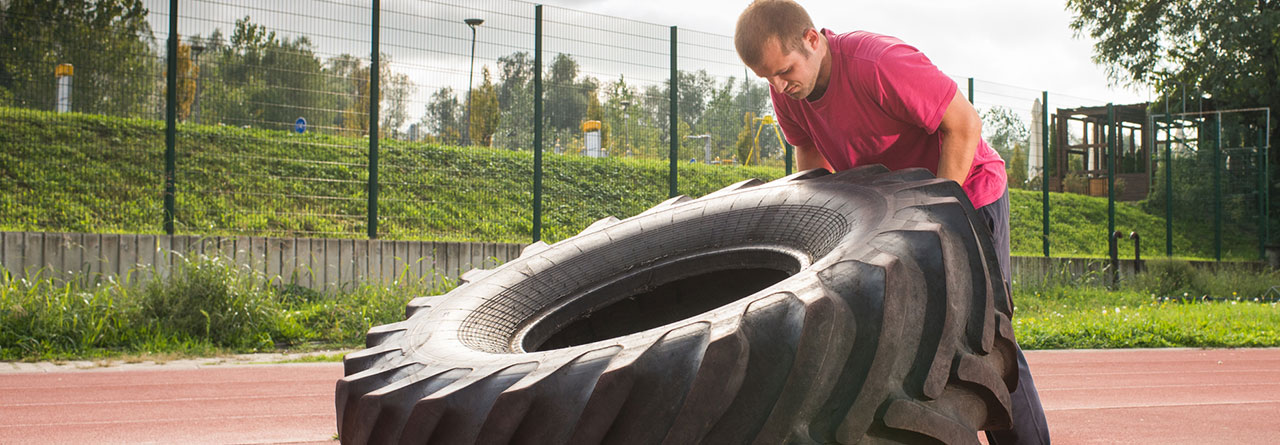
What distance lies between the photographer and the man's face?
2.20m

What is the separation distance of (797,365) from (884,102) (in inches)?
42.2

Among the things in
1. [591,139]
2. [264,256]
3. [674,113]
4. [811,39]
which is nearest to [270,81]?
[264,256]

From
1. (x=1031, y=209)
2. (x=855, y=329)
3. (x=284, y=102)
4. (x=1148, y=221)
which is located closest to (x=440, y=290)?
(x=284, y=102)

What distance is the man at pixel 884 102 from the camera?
222cm

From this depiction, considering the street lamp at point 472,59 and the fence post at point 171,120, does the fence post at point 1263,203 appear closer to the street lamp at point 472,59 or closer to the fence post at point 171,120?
the street lamp at point 472,59

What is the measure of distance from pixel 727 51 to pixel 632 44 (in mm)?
1049

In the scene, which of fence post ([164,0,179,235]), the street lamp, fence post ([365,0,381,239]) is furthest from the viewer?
the street lamp

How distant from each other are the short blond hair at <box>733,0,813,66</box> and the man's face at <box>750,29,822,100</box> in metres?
0.01

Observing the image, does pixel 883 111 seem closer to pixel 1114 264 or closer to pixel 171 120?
pixel 171 120

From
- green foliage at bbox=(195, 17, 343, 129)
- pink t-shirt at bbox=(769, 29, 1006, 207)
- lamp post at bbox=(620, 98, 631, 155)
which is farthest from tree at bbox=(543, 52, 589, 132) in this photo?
pink t-shirt at bbox=(769, 29, 1006, 207)

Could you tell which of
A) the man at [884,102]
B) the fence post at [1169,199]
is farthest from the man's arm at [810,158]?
the fence post at [1169,199]

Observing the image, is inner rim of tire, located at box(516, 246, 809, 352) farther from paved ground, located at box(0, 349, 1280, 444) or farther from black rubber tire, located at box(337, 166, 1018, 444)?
paved ground, located at box(0, 349, 1280, 444)

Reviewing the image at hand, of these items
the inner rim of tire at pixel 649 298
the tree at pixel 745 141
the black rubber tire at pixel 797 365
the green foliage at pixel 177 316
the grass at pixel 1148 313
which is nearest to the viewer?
the black rubber tire at pixel 797 365

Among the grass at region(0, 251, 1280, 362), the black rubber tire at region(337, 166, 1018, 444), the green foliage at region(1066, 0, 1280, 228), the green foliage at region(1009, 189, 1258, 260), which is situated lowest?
the grass at region(0, 251, 1280, 362)
